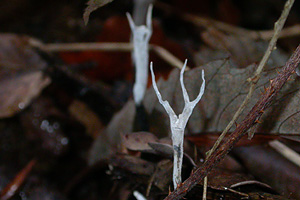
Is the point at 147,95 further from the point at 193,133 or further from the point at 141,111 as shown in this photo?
the point at 193,133

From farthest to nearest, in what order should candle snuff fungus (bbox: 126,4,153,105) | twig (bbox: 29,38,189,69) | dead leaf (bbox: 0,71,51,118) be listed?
twig (bbox: 29,38,189,69)
dead leaf (bbox: 0,71,51,118)
candle snuff fungus (bbox: 126,4,153,105)

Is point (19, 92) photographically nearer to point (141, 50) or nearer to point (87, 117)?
point (87, 117)

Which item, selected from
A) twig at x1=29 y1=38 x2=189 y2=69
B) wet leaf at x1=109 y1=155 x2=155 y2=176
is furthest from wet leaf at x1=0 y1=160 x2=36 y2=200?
twig at x1=29 y1=38 x2=189 y2=69

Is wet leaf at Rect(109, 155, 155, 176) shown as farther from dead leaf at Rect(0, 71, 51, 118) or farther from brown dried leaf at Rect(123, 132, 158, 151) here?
dead leaf at Rect(0, 71, 51, 118)

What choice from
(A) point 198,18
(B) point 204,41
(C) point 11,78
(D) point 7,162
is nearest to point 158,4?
(A) point 198,18

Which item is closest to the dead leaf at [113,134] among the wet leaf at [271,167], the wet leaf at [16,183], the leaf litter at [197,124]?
the leaf litter at [197,124]

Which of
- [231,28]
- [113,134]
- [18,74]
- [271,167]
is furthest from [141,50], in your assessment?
[231,28]

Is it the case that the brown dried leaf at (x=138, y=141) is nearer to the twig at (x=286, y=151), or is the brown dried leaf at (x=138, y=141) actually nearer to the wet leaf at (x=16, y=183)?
the twig at (x=286, y=151)
